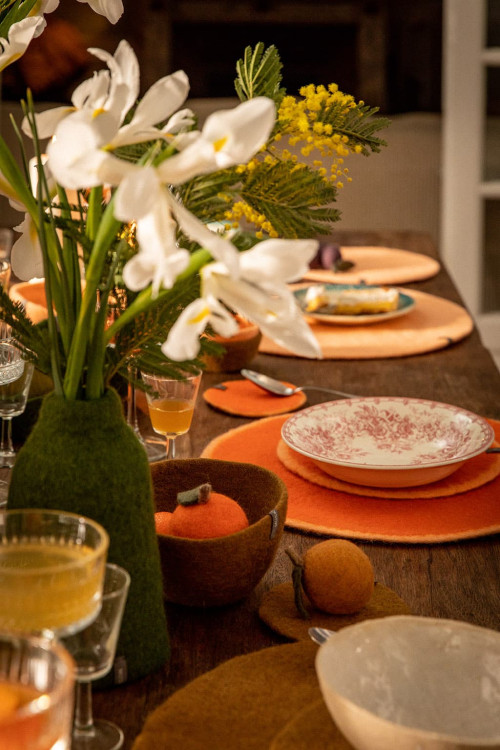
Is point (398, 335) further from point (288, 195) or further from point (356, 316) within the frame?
point (288, 195)

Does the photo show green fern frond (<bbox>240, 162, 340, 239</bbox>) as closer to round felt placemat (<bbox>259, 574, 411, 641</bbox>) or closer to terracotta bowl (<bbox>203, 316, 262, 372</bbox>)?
round felt placemat (<bbox>259, 574, 411, 641</bbox>)

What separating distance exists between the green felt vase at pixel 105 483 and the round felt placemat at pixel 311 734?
0.15 m

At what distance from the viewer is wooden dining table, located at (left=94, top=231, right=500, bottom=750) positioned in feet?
2.52

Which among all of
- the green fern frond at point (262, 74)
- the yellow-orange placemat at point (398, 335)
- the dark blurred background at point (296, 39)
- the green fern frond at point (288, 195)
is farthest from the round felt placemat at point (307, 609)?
the dark blurred background at point (296, 39)

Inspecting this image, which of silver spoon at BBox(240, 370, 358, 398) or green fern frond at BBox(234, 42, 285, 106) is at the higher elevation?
green fern frond at BBox(234, 42, 285, 106)

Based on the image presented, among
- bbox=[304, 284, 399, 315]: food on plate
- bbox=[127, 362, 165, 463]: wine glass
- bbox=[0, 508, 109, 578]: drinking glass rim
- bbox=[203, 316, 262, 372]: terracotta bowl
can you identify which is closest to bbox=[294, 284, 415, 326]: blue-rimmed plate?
bbox=[304, 284, 399, 315]: food on plate

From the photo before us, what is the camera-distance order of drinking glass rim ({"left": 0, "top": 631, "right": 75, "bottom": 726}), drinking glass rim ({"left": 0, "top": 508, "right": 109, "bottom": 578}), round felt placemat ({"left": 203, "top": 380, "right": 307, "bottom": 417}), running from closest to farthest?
1. drinking glass rim ({"left": 0, "top": 631, "right": 75, "bottom": 726})
2. drinking glass rim ({"left": 0, "top": 508, "right": 109, "bottom": 578})
3. round felt placemat ({"left": 203, "top": 380, "right": 307, "bottom": 417})

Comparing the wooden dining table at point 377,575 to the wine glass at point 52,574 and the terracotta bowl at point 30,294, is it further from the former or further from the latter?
the terracotta bowl at point 30,294

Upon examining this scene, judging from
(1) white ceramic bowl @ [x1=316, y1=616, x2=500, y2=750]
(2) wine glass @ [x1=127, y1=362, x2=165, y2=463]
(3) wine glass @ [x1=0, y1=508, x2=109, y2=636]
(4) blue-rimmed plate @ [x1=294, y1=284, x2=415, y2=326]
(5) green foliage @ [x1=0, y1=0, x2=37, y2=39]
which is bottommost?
(4) blue-rimmed plate @ [x1=294, y1=284, x2=415, y2=326]

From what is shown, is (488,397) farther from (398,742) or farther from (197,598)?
(398,742)

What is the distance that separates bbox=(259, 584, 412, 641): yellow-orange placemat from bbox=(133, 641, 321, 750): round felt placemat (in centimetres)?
4

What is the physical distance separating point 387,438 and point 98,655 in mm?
725

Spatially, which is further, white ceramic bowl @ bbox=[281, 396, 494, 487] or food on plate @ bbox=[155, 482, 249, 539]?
white ceramic bowl @ bbox=[281, 396, 494, 487]

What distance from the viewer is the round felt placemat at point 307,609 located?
0.85 meters
